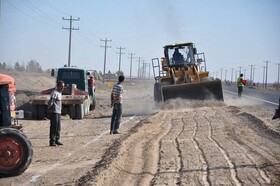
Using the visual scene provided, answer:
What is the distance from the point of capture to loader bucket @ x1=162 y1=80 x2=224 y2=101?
22.6 metres

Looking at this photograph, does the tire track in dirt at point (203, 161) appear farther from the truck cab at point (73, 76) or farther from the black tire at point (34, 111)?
the truck cab at point (73, 76)

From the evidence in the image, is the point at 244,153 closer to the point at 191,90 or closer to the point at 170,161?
the point at 170,161

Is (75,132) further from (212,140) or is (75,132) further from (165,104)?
(165,104)

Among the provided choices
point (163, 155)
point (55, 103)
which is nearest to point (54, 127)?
point (55, 103)

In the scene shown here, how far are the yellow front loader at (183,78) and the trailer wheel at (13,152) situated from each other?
1423cm

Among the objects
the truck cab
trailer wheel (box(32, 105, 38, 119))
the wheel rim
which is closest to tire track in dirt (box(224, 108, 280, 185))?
the wheel rim

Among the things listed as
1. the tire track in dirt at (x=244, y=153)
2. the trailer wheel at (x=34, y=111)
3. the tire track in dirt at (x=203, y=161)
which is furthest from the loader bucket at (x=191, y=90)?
the tire track in dirt at (x=203, y=161)

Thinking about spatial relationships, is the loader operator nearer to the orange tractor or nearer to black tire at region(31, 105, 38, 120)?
black tire at region(31, 105, 38, 120)

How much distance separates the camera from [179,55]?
25406 millimetres

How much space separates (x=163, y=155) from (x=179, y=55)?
625 inches

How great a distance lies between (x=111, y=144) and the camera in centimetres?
1204

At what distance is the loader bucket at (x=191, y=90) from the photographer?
74.1ft

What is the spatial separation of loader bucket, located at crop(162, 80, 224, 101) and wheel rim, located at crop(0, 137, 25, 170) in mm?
14288

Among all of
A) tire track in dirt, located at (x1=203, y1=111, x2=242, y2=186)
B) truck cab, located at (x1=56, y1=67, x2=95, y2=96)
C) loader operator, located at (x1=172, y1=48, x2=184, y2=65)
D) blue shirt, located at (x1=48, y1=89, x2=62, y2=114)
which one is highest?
loader operator, located at (x1=172, y1=48, x2=184, y2=65)
